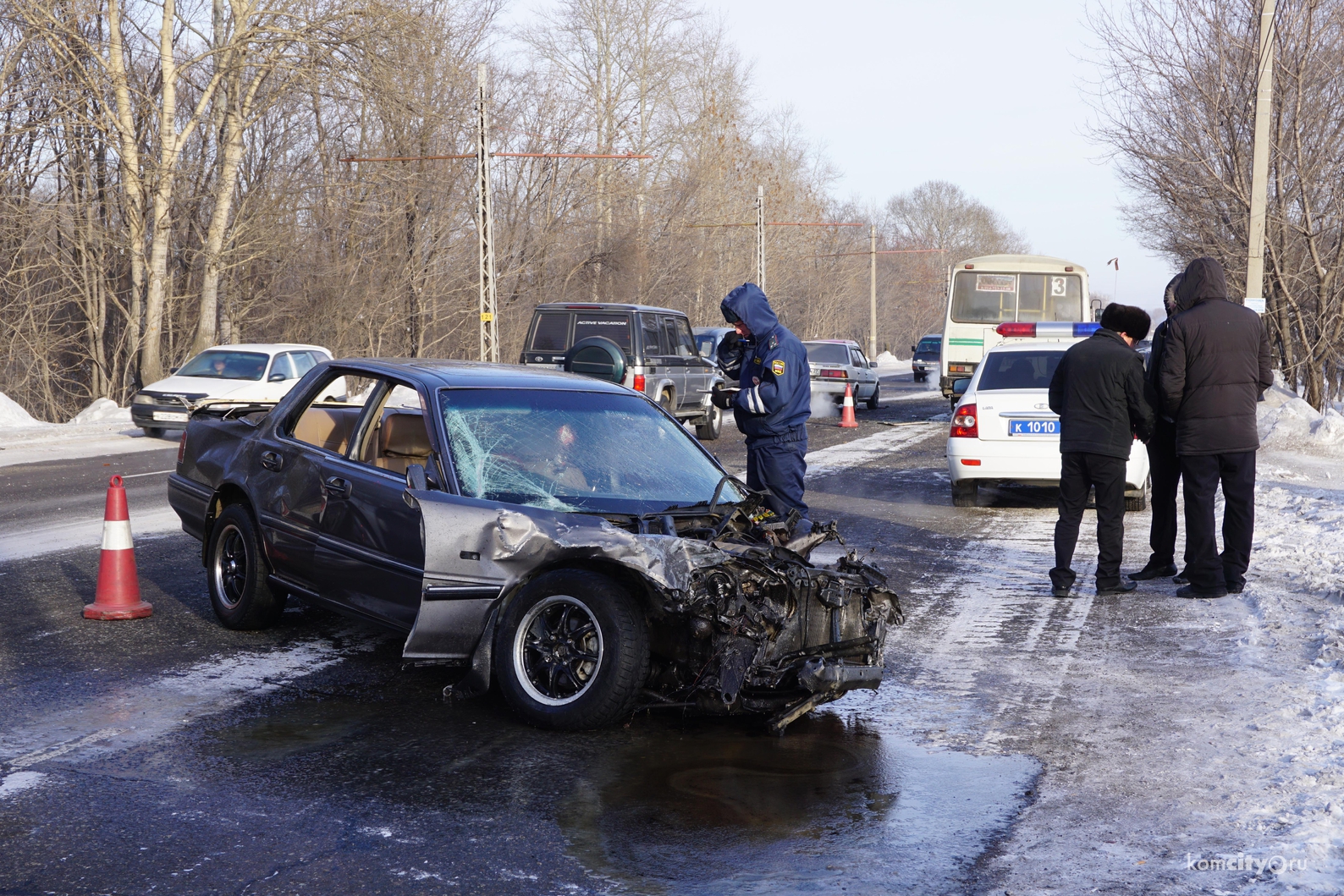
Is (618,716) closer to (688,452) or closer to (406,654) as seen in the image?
(406,654)

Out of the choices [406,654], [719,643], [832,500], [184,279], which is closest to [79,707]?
[406,654]

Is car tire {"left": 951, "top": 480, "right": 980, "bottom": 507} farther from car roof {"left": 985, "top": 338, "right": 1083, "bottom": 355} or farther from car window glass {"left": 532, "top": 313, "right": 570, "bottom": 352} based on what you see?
Result: car window glass {"left": 532, "top": 313, "right": 570, "bottom": 352}

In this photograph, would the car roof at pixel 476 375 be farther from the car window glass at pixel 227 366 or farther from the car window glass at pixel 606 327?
the car window glass at pixel 227 366

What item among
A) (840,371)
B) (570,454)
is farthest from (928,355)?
(570,454)

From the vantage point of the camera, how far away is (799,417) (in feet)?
24.5

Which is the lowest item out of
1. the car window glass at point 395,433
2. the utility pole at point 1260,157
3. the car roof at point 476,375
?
the car window glass at point 395,433

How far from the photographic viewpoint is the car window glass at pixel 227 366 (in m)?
19.7

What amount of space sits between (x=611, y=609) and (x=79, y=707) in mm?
2317

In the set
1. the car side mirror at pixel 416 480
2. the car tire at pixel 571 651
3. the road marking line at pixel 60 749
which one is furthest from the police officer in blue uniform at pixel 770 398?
the road marking line at pixel 60 749

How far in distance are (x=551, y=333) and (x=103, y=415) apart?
10187mm

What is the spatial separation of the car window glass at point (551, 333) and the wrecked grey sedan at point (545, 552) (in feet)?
37.7

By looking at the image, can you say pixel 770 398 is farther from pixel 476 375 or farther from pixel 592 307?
pixel 592 307

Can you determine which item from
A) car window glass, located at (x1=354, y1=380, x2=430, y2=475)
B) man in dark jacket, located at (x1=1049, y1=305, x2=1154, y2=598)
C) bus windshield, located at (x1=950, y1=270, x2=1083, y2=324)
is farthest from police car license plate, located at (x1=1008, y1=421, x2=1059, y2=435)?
bus windshield, located at (x1=950, y1=270, x2=1083, y2=324)

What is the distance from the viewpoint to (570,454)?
5.66 meters
